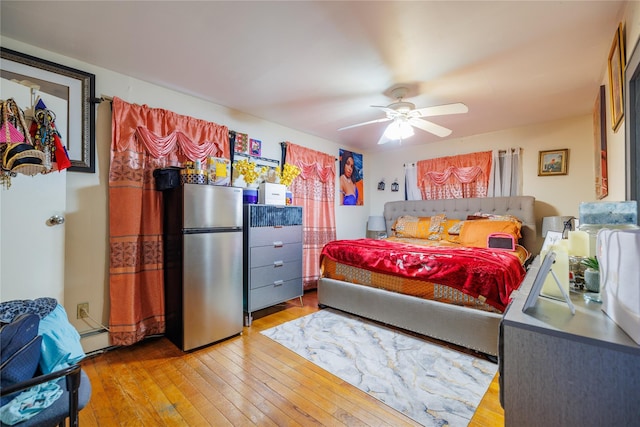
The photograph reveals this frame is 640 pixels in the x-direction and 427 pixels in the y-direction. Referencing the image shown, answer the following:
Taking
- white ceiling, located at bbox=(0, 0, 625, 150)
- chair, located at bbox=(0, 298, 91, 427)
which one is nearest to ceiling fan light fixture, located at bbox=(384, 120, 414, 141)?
white ceiling, located at bbox=(0, 0, 625, 150)

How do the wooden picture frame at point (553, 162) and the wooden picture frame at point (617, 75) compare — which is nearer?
the wooden picture frame at point (617, 75)

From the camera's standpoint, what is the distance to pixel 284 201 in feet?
10.7

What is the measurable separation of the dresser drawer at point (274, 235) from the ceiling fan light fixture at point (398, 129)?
1.48 m

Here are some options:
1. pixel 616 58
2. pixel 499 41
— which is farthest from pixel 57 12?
pixel 616 58

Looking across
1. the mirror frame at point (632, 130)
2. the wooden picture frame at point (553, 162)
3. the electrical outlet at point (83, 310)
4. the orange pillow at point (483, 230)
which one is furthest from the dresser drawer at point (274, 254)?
the wooden picture frame at point (553, 162)

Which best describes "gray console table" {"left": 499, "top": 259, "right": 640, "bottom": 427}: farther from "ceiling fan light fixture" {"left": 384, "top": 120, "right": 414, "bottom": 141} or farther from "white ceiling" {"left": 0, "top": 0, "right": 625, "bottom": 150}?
"ceiling fan light fixture" {"left": 384, "top": 120, "right": 414, "bottom": 141}

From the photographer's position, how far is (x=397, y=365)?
1979 mm

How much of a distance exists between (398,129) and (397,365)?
7.02 feet

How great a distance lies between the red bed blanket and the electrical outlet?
231 centimetres

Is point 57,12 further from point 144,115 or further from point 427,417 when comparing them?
point 427,417

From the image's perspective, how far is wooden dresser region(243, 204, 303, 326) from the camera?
9.09 ft

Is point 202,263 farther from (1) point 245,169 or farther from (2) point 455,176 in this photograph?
(2) point 455,176

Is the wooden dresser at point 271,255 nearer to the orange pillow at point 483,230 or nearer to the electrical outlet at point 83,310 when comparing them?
the electrical outlet at point 83,310

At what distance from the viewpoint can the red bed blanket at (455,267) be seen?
79.7 inches
